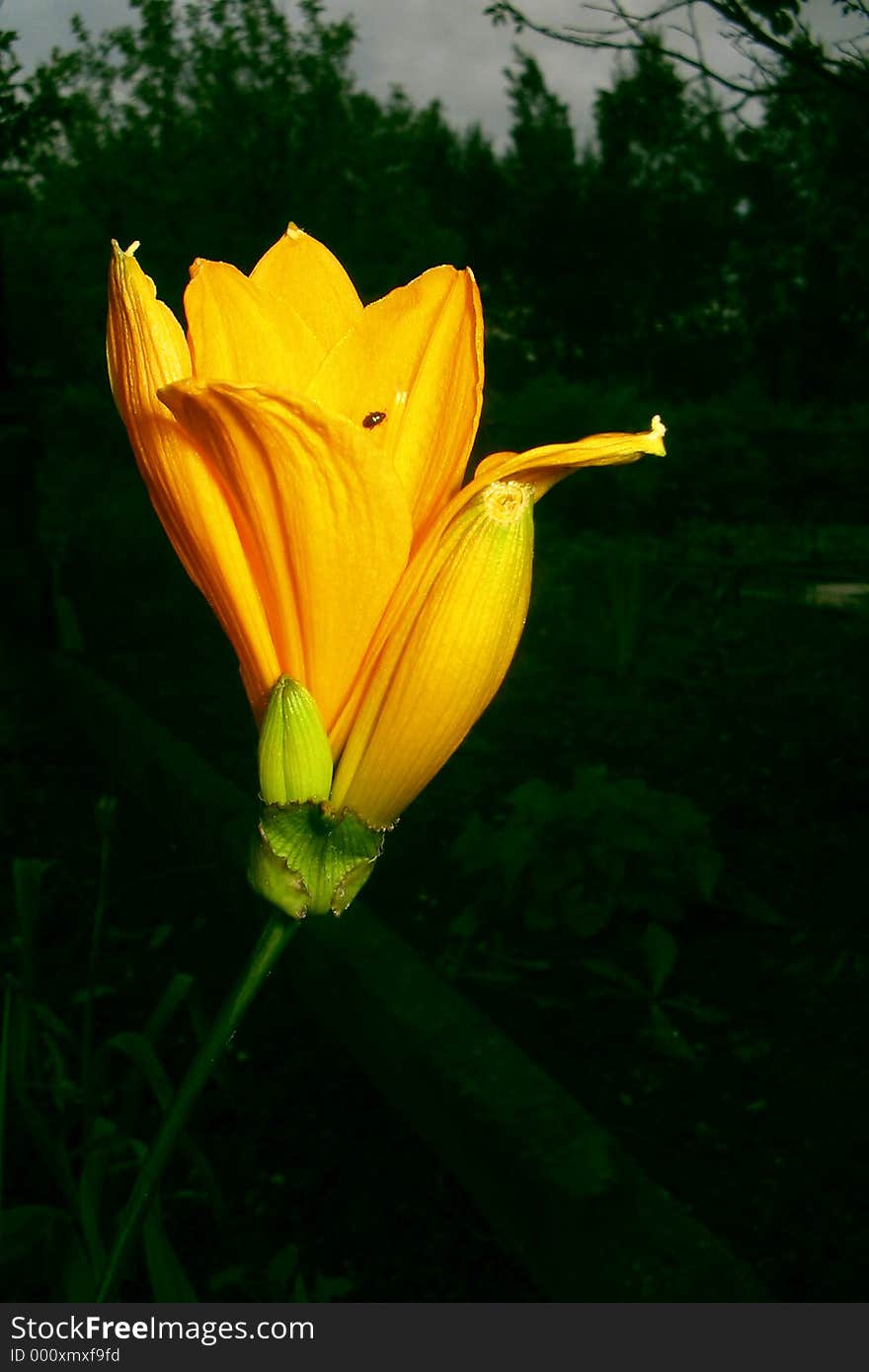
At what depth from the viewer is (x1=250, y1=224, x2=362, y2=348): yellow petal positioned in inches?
21.4

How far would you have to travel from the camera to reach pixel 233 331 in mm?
500

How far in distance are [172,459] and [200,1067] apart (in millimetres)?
230

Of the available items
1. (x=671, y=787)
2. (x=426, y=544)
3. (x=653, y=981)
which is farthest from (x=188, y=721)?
(x=426, y=544)

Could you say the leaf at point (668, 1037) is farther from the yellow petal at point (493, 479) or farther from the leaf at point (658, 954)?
the yellow petal at point (493, 479)

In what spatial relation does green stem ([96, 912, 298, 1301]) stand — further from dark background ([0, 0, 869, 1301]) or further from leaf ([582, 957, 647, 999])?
leaf ([582, 957, 647, 999])

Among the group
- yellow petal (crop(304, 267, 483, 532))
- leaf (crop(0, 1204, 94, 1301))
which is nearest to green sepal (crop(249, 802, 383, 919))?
yellow petal (crop(304, 267, 483, 532))

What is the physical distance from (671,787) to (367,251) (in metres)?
7.73

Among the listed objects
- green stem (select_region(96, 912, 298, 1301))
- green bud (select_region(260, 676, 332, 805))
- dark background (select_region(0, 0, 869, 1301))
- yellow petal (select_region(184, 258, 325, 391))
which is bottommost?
dark background (select_region(0, 0, 869, 1301))

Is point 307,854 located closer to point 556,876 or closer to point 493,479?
point 493,479

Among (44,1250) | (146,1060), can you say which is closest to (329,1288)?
(44,1250)

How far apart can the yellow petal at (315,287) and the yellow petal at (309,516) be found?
0.31ft

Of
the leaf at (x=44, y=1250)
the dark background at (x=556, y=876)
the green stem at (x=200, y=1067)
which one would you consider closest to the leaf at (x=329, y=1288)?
the dark background at (x=556, y=876)

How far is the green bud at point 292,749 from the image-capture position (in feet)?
1.56

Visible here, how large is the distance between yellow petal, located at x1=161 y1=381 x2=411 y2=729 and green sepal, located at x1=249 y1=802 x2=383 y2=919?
0.14ft
